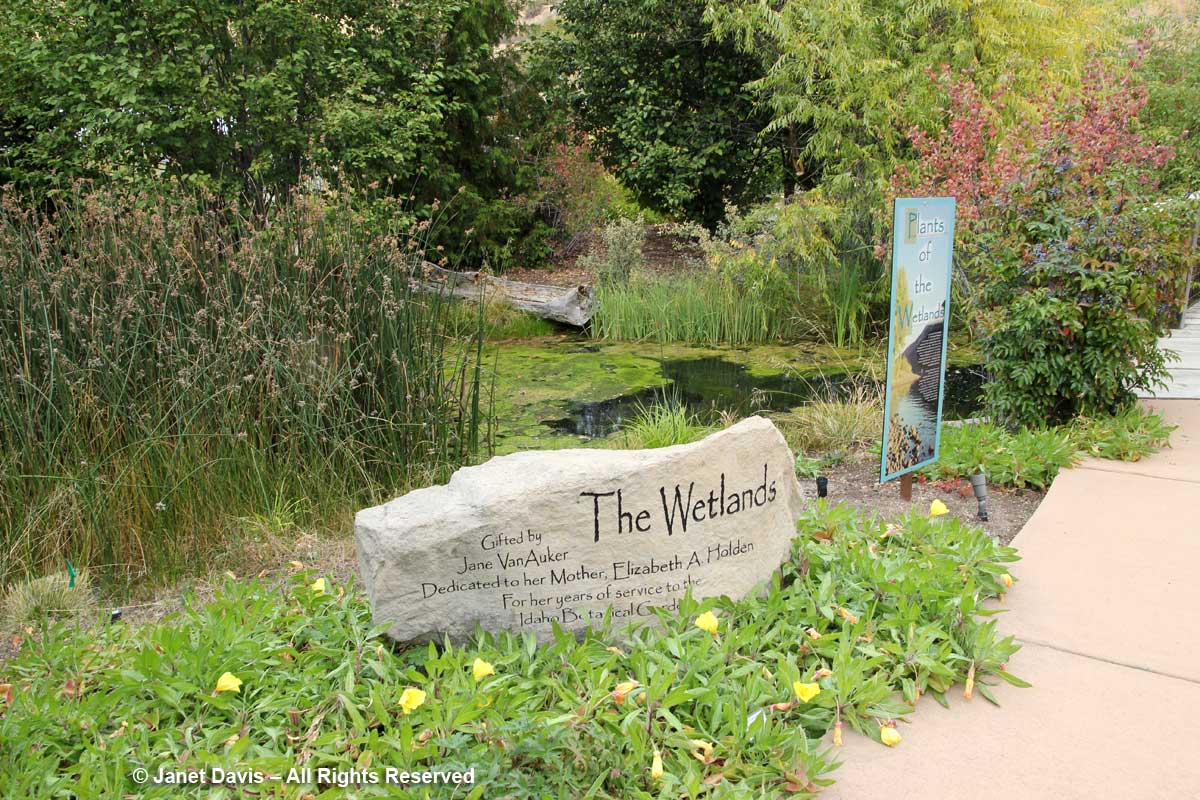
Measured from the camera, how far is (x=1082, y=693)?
8.07 ft

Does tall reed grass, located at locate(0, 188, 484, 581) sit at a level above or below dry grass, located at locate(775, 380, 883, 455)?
above

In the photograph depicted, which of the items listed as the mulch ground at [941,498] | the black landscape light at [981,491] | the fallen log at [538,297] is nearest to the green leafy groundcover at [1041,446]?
the mulch ground at [941,498]

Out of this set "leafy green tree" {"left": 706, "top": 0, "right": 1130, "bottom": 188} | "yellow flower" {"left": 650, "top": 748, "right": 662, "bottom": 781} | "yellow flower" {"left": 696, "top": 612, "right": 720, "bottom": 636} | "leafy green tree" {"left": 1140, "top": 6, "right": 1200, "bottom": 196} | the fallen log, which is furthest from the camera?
"leafy green tree" {"left": 1140, "top": 6, "right": 1200, "bottom": 196}

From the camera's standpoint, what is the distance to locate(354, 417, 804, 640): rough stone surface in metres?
2.51

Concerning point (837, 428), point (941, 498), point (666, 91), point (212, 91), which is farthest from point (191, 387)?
point (666, 91)

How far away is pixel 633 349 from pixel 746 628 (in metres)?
6.87

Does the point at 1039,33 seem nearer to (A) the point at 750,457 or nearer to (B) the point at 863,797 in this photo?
(A) the point at 750,457

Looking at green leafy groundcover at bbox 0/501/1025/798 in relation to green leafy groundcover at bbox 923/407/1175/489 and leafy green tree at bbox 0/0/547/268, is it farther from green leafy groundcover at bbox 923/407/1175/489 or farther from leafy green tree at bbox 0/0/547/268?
leafy green tree at bbox 0/0/547/268

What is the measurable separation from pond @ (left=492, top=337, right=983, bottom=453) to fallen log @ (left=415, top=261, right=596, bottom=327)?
0.50 m

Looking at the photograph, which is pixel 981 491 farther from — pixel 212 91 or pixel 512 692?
pixel 212 91

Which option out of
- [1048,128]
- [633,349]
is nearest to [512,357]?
[633,349]

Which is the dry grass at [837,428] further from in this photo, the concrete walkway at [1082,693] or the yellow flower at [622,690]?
the yellow flower at [622,690]

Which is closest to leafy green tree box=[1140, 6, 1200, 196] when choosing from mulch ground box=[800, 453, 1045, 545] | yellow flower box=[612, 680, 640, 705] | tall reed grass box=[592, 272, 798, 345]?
tall reed grass box=[592, 272, 798, 345]

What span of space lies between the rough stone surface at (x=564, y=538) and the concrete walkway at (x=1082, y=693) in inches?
27.7
